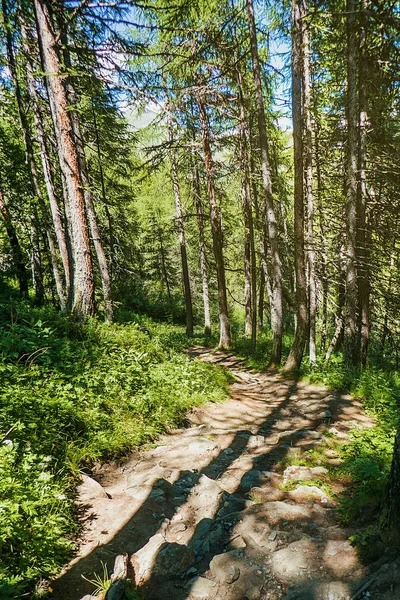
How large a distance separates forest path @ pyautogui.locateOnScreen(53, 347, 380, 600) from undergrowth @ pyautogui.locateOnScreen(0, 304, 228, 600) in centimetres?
29

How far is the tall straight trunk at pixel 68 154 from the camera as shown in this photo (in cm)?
712

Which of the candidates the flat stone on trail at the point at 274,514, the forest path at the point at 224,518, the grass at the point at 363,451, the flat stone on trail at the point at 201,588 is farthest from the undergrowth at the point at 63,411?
the grass at the point at 363,451

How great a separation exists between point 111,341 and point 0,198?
31.3ft

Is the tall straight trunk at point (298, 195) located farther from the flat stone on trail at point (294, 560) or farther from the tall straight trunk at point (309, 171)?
the flat stone on trail at point (294, 560)

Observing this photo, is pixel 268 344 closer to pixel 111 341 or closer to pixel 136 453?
pixel 111 341

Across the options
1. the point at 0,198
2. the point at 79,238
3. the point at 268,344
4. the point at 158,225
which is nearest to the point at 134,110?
the point at 79,238

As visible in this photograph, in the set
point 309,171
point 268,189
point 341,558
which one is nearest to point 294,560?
point 341,558

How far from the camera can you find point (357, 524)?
2.85 m

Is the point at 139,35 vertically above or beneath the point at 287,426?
above

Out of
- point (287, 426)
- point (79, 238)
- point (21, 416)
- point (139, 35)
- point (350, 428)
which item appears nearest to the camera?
point (21, 416)

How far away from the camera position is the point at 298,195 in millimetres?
9414

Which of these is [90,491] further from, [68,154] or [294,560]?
[68,154]

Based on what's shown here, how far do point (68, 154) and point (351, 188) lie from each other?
696cm

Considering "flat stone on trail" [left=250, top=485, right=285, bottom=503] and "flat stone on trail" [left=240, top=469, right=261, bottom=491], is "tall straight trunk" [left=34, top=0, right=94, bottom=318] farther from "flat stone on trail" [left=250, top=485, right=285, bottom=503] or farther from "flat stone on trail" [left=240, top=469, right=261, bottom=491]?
"flat stone on trail" [left=250, top=485, right=285, bottom=503]
